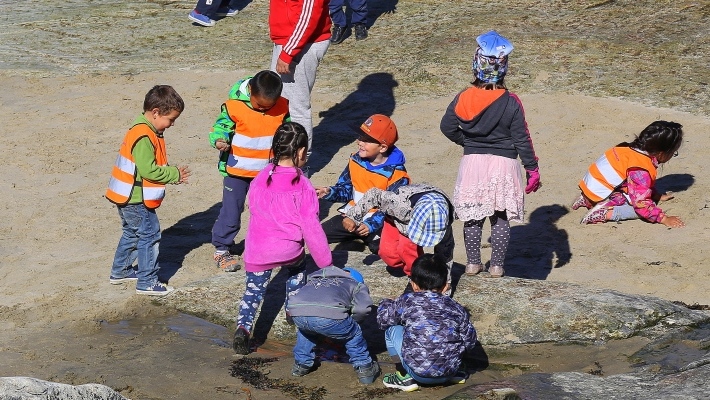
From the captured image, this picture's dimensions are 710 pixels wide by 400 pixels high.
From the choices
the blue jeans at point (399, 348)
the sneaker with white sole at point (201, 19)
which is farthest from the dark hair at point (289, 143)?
the sneaker with white sole at point (201, 19)

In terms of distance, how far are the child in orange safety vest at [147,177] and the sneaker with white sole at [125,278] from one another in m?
0.21

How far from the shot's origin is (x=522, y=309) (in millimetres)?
6508

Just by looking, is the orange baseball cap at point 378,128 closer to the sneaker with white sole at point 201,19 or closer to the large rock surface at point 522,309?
the large rock surface at point 522,309

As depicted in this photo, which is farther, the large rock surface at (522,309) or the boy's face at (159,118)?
the boy's face at (159,118)

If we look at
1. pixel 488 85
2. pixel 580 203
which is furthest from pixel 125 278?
pixel 580 203

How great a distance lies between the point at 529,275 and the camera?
7910mm

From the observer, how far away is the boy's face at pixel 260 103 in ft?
24.9

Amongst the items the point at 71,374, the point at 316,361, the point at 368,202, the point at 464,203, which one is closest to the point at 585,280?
the point at 464,203

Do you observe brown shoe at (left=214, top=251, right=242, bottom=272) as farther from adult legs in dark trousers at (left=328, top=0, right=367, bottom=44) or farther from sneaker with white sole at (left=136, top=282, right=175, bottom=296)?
adult legs in dark trousers at (left=328, top=0, right=367, bottom=44)

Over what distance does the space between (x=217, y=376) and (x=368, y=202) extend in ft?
4.82

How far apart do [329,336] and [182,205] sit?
146 inches

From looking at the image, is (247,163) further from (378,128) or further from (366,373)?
(366,373)

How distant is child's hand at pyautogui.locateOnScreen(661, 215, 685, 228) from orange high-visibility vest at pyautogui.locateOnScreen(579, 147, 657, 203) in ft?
1.21

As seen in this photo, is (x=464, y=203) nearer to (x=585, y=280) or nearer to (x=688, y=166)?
(x=585, y=280)
